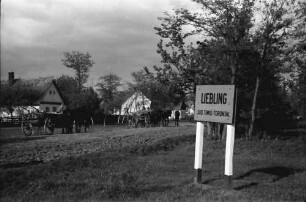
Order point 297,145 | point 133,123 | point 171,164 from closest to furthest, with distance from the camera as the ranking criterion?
point 171,164 < point 297,145 < point 133,123

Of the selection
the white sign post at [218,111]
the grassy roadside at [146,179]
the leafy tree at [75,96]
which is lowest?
the grassy roadside at [146,179]

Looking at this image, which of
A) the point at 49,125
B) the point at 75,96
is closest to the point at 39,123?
the point at 49,125

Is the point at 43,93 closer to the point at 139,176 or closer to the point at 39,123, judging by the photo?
the point at 39,123

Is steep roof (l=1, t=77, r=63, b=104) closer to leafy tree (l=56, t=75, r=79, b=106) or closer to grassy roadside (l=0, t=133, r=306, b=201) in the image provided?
leafy tree (l=56, t=75, r=79, b=106)

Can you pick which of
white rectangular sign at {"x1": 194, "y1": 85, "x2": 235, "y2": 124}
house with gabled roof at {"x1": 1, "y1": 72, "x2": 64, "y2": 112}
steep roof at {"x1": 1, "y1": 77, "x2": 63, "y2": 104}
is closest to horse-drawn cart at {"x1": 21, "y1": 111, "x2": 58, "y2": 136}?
white rectangular sign at {"x1": 194, "y1": 85, "x2": 235, "y2": 124}

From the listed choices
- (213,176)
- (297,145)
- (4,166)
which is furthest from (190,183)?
(297,145)

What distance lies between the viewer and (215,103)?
27.0ft

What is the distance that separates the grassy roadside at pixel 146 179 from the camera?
7.05 m

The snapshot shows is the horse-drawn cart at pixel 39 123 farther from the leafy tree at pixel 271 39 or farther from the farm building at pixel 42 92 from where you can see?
the farm building at pixel 42 92

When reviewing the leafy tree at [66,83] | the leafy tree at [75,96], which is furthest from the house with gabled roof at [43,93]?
the leafy tree at [66,83]

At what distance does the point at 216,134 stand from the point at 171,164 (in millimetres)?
8310

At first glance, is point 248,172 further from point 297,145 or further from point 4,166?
point 297,145

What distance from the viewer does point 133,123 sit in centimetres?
3531

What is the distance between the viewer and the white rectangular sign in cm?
787
